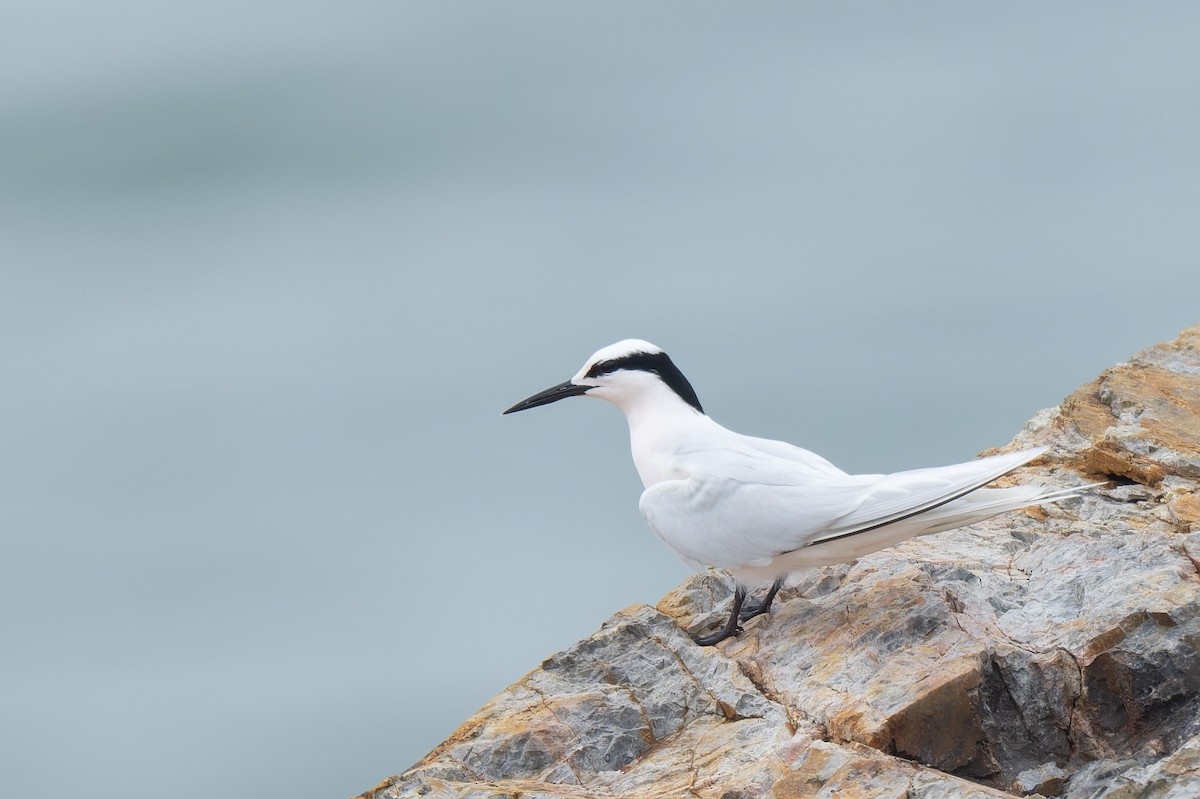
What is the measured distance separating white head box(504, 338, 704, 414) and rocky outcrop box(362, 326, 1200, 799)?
51.4 inches

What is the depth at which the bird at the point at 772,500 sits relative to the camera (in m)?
7.91

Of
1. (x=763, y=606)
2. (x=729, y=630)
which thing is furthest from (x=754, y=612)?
(x=729, y=630)

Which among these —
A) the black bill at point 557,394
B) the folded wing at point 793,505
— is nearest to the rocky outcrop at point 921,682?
the folded wing at point 793,505

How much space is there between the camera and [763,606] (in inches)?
342

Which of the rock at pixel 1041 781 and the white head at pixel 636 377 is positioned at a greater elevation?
the white head at pixel 636 377

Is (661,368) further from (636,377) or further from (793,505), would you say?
(793,505)

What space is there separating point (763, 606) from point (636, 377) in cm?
195

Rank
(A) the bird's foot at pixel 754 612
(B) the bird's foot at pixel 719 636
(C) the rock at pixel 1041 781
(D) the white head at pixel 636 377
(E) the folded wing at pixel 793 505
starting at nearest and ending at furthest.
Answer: (C) the rock at pixel 1041 781
(E) the folded wing at pixel 793 505
(B) the bird's foot at pixel 719 636
(A) the bird's foot at pixel 754 612
(D) the white head at pixel 636 377

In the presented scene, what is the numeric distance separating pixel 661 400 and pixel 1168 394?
3.26 metres

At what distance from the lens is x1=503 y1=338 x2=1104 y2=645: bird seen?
791cm

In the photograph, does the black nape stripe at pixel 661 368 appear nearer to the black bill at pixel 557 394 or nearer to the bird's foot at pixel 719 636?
the black bill at pixel 557 394

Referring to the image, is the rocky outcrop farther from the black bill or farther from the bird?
the black bill

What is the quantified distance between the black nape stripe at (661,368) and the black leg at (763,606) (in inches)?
63.0

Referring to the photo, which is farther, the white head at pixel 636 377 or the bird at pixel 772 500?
the white head at pixel 636 377
